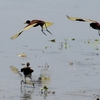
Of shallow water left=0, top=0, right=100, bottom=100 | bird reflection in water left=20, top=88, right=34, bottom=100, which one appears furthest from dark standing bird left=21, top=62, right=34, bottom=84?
bird reflection in water left=20, top=88, right=34, bottom=100

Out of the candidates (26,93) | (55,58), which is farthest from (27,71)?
(55,58)

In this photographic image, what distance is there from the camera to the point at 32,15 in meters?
42.0

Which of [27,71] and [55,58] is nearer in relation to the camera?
[27,71]

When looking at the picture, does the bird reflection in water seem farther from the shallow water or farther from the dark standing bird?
the dark standing bird

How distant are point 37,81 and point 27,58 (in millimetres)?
5071

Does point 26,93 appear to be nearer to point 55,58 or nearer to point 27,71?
point 27,71

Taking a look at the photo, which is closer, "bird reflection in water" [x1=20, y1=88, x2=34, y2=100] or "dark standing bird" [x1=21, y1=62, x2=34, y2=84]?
"bird reflection in water" [x1=20, y1=88, x2=34, y2=100]

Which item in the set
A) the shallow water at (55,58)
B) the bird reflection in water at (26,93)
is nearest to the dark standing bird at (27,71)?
the shallow water at (55,58)

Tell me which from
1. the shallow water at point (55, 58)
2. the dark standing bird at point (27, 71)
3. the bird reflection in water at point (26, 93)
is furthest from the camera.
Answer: the dark standing bird at point (27, 71)

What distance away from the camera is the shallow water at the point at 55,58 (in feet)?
58.3

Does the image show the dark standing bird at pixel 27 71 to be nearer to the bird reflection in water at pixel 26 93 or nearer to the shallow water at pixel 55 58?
the shallow water at pixel 55 58

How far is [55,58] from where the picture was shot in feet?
80.9

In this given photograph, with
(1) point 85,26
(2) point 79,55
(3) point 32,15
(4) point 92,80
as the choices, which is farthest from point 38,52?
(3) point 32,15

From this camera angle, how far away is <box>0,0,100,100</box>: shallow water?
58.3ft
